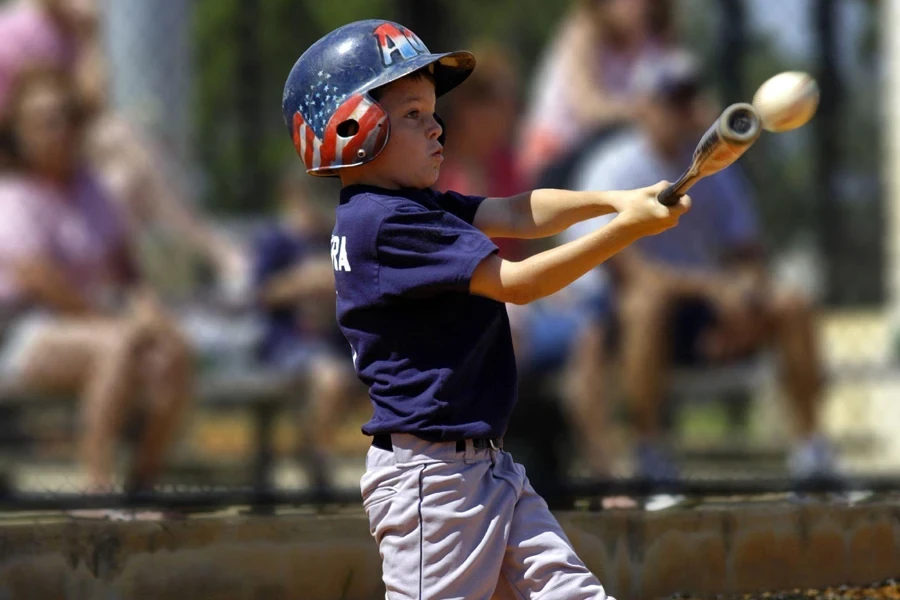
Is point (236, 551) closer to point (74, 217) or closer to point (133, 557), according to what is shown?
point (133, 557)

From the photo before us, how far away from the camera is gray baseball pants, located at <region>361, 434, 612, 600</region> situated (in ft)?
7.73

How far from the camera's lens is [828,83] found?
242 inches

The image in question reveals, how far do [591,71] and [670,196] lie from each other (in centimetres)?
380

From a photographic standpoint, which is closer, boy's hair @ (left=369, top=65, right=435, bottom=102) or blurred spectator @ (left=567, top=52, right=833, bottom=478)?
boy's hair @ (left=369, top=65, right=435, bottom=102)

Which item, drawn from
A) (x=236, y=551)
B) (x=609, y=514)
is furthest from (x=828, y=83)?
(x=236, y=551)

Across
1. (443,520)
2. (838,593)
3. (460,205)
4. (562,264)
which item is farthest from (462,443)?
(838,593)

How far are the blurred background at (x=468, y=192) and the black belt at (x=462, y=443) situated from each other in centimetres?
243

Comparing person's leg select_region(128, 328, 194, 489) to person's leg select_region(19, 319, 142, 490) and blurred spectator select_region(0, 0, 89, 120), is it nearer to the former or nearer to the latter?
person's leg select_region(19, 319, 142, 490)

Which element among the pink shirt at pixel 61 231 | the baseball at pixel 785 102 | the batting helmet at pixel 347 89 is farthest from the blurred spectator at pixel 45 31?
the baseball at pixel 785 102

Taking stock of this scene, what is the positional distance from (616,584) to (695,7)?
3906 millimetres

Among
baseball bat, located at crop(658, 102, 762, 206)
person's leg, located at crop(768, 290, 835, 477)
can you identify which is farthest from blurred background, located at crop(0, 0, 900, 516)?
baseball bat, located at crop(658, 102, 762, 206)

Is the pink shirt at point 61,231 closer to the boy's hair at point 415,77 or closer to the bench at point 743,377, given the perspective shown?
the bench at point 743,377

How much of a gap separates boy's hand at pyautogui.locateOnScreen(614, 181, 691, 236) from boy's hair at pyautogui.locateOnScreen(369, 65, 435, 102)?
1.54ft

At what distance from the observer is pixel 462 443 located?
7.83ft
